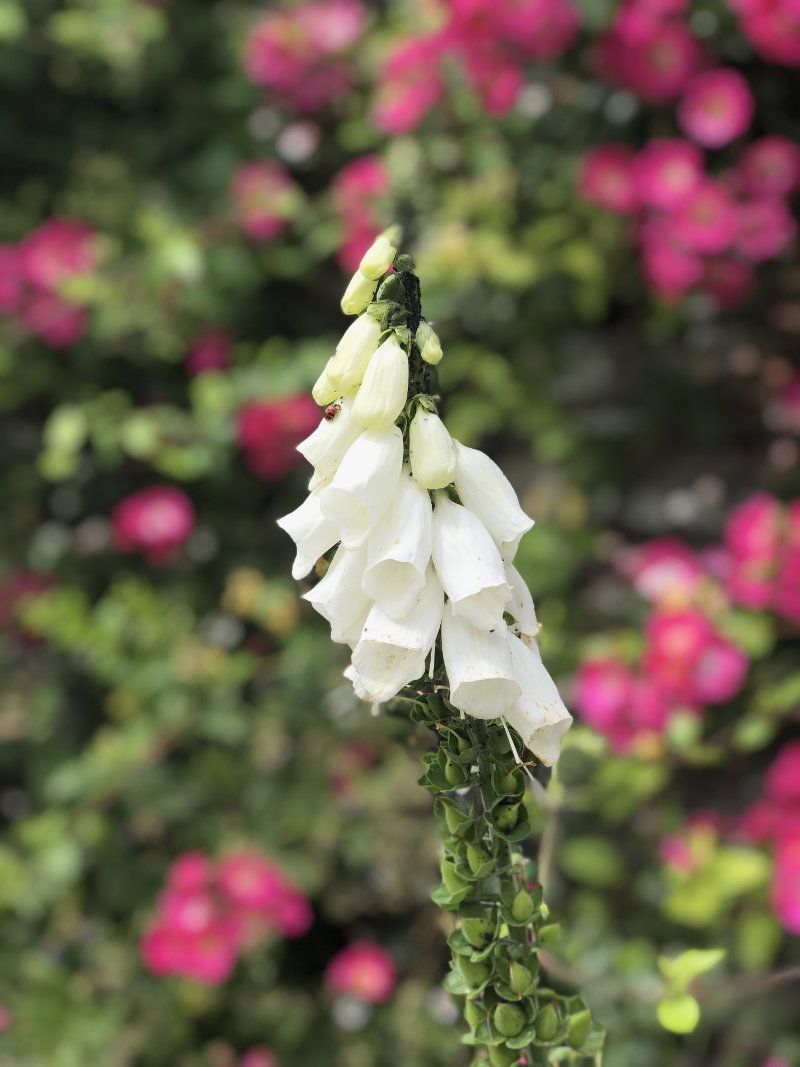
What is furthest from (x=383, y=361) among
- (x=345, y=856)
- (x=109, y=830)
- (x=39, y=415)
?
(x=39, y=415)

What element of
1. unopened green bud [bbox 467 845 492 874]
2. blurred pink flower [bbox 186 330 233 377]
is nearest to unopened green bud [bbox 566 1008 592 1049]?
unopened green bud [bbox 467 845 492 874]

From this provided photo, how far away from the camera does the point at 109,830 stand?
1777 mm

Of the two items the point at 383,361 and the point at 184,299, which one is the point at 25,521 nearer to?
the point at 184,299

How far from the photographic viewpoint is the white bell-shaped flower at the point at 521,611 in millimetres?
530

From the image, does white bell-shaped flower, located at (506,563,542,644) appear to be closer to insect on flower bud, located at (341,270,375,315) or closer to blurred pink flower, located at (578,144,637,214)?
insect on flower bud, located at (341,270,375,315)

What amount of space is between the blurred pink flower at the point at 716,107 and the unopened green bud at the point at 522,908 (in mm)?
1506

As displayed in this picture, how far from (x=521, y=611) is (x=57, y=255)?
1.55 m

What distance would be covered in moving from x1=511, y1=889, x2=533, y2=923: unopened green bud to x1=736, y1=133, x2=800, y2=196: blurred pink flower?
151 cm

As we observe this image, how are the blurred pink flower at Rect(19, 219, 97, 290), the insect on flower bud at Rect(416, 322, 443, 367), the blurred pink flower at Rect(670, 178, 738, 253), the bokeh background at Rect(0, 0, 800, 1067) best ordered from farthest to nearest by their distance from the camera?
the blurred pink flower at Rect(19, 219, 97, 290) → the blurred pink flower at Rect(670, 178, 738, 253) → the bokeh background at Rect(0, 0, 800, 1067) → the insect on flower bud at Rect(416, 322, 443, 367)

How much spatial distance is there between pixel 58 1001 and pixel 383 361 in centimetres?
154

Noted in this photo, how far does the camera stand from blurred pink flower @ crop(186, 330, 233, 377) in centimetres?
186

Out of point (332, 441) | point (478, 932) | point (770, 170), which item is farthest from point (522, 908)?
point (770, 170)

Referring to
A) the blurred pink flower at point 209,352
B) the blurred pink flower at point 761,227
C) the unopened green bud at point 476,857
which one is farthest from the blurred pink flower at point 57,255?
the unopened green bud at point 476,857

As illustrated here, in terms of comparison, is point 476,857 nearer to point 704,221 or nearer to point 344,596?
point 344,596
